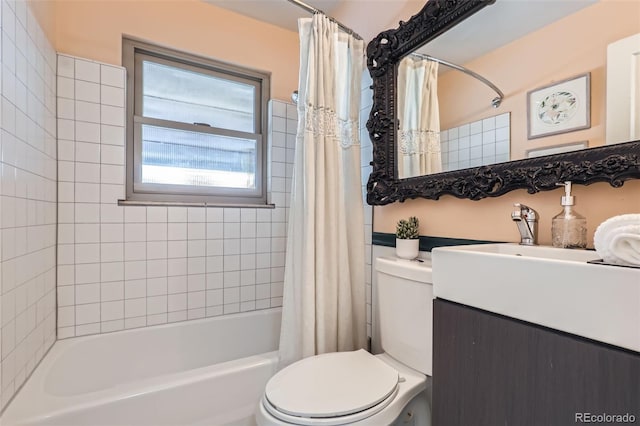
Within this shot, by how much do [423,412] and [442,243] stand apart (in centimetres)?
64

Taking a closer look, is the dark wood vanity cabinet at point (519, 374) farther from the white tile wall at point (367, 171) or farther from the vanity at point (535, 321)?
the white tile wall at point (367, 171)

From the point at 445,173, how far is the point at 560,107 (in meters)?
0.41

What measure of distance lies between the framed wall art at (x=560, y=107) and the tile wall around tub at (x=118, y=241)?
1541mm

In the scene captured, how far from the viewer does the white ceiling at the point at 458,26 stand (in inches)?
39.3

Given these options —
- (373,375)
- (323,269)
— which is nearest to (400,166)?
(323,269)

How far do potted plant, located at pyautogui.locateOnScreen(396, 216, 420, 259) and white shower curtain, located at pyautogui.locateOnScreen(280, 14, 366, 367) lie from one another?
24cm

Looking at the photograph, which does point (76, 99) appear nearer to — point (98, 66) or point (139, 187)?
point (98, 66)

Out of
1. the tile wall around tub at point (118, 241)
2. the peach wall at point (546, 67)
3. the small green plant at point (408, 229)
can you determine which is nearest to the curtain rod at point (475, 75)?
the peach wall at point (546, 67)

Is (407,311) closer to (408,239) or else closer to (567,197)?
(408,239)

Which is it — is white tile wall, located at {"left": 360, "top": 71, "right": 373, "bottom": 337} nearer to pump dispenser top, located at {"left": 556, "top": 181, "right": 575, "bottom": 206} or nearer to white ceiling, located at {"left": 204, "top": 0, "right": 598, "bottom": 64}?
white ceiling, located at {"left": 204, "top": 0, "right": 598, "bottom": 64}

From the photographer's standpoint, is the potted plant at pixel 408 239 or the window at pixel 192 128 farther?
the window at pixel 192 128

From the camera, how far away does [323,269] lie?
4.55ft

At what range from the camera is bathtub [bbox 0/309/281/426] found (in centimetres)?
102

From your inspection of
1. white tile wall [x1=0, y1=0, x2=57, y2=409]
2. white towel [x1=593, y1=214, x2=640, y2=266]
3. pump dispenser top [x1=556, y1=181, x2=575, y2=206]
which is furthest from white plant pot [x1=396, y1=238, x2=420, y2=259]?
white tile wall [x1=0, y1=0, x2=57, y2=409]
